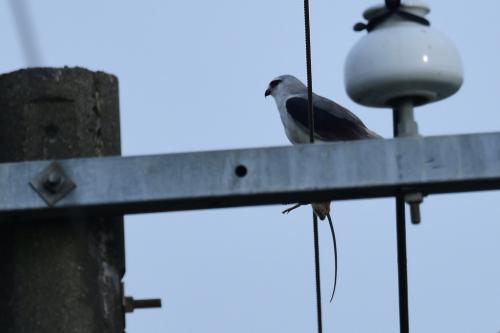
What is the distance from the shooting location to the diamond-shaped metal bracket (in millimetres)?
3630

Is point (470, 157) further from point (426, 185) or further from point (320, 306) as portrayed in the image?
point (320, 306)

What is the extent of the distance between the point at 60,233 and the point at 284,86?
7.31 meters

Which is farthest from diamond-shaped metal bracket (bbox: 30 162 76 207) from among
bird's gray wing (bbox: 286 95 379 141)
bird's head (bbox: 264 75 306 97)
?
bird's head (bbox: 264 75 306 97)

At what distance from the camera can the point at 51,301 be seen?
390cm

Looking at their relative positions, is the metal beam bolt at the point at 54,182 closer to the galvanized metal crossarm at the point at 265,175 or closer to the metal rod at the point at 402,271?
the galvanized metal crossarm at the point at 265,175

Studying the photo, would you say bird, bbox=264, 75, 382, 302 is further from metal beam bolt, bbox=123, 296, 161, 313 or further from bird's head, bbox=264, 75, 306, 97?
metal beam bolt, bbox=123, 296, 161, 313

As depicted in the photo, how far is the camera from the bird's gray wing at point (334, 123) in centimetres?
909

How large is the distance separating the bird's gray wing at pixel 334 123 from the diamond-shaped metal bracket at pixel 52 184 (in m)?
5.40

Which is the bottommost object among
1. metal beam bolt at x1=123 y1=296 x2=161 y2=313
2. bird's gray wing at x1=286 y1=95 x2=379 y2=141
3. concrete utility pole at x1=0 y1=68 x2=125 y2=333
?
metal beam bolt at x1=123 y1=296 x2=161 y2=313

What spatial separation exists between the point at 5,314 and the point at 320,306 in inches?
53.4

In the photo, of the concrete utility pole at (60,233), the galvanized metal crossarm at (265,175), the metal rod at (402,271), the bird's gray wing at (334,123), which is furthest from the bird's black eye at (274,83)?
the galvanized metal crossarm at (265,175)

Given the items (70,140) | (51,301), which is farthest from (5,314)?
(70,140)

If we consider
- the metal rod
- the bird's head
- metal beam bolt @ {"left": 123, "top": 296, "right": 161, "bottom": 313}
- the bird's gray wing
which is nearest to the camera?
metal beam bolt @ {"left": 123, "top": 296, "right": 161, "bottom": 313}

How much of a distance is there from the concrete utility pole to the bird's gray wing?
16.2ft
